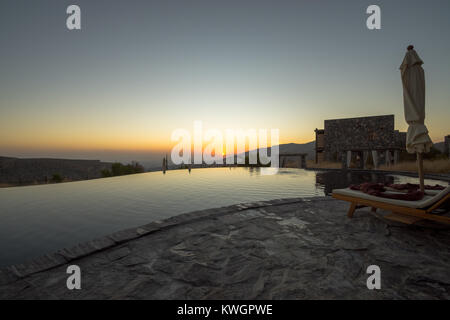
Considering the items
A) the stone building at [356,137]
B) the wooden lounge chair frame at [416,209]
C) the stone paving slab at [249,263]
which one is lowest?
the stone paving slab at [249,263]

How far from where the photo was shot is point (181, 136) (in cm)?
1638

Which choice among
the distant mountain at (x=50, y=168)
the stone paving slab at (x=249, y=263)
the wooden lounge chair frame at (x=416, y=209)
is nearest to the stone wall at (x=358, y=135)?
the wooden lounge chair frame at (x=416, y=209)

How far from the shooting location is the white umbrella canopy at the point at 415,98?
10.5 ft

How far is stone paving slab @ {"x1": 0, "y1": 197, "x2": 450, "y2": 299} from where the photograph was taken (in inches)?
63.1

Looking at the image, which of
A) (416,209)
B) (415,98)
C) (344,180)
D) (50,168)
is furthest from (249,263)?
(50,168)

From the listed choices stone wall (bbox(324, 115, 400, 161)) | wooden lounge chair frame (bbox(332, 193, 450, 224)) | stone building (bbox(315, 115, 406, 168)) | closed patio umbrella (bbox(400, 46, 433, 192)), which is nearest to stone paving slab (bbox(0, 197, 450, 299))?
wooden lounge chair frame (bbox(332, 193, 450, 224))

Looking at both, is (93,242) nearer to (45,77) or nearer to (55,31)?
(55,31)

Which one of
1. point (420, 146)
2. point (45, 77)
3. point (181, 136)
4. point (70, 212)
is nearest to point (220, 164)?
point (181, 136)

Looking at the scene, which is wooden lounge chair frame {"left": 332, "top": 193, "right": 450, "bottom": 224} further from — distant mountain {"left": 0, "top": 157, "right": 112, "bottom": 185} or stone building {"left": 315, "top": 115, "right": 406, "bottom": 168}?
stone building {"left": 315, "top": 115, "right": 406, "bottom": 168}

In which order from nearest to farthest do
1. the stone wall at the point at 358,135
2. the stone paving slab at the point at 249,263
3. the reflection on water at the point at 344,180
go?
the stone paving slab at the point at 249,263 → the reflection on water at the point at 344,180 → the stone wall at the point at 358,135

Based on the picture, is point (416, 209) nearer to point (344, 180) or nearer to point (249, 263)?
point (249, 263)

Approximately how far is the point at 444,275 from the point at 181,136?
52.9ft

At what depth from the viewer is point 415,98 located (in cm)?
323

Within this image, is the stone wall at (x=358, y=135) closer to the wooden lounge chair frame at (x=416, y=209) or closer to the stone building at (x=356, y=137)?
the stone building at (x=356, y=137)
